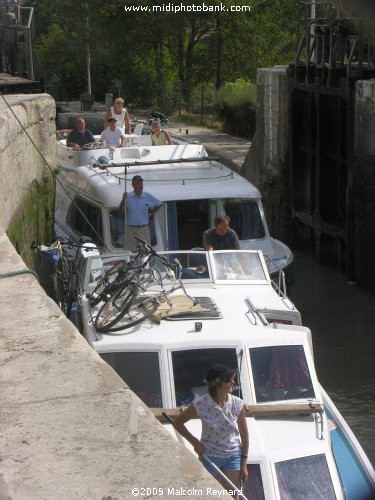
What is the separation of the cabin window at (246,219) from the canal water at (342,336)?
5.93ft

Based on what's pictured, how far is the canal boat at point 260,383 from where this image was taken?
6078 mm

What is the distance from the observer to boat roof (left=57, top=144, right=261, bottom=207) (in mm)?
11609

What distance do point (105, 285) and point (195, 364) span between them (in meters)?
1.50

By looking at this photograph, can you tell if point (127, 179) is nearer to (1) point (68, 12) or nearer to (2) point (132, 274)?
(2) point (132, 274)

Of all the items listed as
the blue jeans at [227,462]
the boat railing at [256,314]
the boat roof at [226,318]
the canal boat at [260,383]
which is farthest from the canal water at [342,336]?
the blue jeans at [227,462]

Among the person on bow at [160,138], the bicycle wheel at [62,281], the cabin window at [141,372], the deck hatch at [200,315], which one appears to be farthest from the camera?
the person on bow at [160,138]

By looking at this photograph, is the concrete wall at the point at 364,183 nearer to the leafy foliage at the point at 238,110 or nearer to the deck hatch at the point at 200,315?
the deck hatch at the point at 200,315

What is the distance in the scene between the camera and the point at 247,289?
8555 mm

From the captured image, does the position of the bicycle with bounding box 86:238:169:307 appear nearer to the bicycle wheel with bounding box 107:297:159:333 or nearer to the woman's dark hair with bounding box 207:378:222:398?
the bicycle wheel with bounding box 107:297:159:333

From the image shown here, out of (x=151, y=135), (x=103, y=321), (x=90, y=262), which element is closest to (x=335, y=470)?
(x=103, y=321)

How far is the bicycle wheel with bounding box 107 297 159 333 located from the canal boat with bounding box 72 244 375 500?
42 mm

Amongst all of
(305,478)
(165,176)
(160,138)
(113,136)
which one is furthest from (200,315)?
(160,138)

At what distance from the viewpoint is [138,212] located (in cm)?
1073

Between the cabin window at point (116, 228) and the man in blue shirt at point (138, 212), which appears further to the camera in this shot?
the cabin window at point (116, 228)
